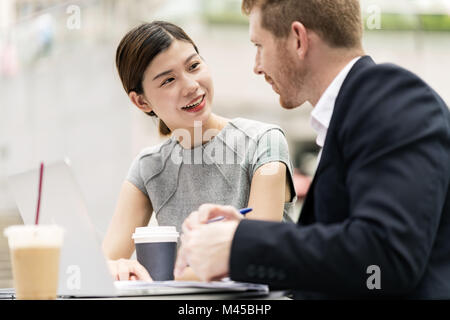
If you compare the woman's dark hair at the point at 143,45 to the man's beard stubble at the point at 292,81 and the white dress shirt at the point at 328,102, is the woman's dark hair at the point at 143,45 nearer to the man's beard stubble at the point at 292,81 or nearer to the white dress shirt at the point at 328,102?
the man's beard stubble at the point at 292,81

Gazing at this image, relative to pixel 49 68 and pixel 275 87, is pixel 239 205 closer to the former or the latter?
pixel 275 87

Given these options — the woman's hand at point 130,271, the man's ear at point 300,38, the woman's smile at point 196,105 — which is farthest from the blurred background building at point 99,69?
the man's ear at point 300,38

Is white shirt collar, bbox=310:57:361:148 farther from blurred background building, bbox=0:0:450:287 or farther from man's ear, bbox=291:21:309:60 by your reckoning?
blurred background building, bbox=0:0:450:287

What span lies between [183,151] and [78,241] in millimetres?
823

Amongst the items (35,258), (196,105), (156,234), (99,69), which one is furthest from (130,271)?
(99,69)

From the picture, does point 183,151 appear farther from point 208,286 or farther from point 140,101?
point 208,286

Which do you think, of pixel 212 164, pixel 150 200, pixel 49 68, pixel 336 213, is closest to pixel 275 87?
pixel 336 213

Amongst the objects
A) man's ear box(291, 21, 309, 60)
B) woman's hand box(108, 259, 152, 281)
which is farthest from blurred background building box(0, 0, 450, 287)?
man's ear box(291, 21, 309, 60)

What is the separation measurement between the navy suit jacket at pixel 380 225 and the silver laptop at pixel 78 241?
0.18 metres

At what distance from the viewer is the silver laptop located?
98 cm

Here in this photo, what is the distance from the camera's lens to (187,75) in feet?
5.57

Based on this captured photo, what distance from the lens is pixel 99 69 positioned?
8.36 metres

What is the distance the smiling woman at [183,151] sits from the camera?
1664mm

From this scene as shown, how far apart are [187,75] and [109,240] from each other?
50cm
